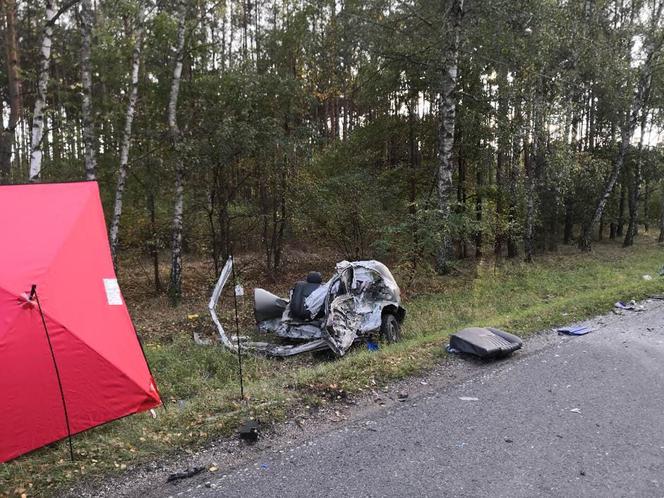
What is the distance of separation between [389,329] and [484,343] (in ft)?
6.66

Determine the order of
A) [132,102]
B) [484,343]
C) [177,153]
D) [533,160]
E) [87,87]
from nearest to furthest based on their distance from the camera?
[484,343], [87,87], [132,102], [177,153], [533,160]

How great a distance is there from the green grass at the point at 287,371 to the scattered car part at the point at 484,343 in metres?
0.27

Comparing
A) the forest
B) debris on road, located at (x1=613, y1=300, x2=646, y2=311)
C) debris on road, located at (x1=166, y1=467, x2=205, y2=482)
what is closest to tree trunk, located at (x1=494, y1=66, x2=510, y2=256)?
the forest

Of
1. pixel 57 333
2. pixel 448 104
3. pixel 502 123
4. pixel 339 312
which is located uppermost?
pixel 448 104

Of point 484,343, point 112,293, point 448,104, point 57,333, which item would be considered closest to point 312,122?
point 448,104

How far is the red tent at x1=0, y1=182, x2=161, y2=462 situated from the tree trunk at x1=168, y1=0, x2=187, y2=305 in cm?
691

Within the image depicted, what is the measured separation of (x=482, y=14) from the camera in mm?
13047

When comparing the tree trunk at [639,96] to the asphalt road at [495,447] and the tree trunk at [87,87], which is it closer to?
the asphalt road at [495,447]

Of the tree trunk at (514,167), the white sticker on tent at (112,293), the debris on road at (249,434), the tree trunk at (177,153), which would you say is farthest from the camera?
the tree trunk at (514,167)

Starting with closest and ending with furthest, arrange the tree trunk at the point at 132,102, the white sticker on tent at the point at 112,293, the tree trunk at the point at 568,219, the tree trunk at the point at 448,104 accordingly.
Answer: the white sticker on tent at the point at 112,293
the tree trunk at the point at 132,102
the tree trunk at the point at 448,104
the tree trunk at the point at 568,219

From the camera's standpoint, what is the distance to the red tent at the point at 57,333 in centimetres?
394

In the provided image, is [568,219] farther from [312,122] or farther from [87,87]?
[87,87]

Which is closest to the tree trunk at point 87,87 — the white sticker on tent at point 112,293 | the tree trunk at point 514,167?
the white sticker on tent at point 112,293

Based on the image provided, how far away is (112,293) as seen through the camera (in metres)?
5.11
